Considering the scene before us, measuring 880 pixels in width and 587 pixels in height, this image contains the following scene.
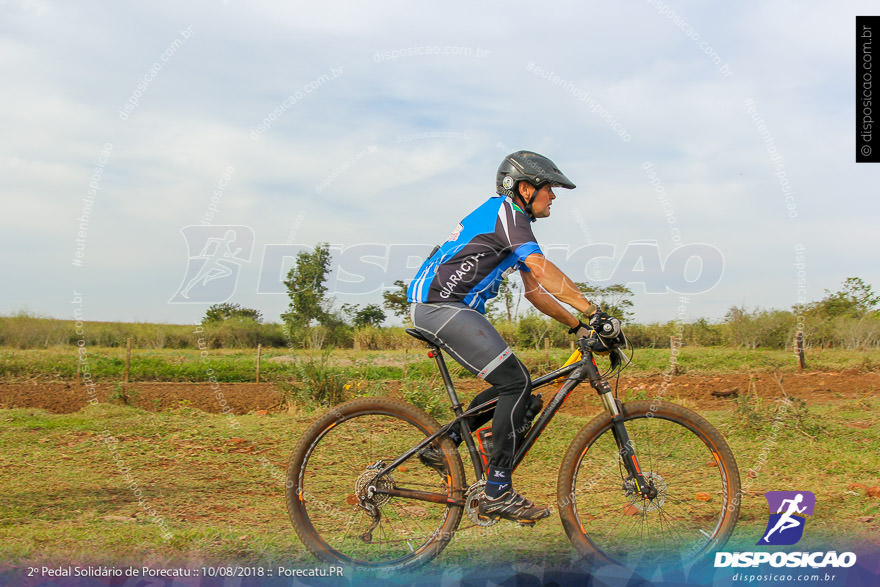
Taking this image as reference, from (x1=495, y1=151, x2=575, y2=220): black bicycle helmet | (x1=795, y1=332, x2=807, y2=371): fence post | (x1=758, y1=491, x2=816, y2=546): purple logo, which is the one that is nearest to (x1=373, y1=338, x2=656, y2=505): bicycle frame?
(x1=495, y1=151, x2=575, y2=220): black bicycle helmet

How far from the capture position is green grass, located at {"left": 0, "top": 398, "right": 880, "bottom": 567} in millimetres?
4301

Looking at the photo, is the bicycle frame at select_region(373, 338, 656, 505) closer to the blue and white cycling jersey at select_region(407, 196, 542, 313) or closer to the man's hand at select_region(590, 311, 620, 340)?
the man's hand at select_region(590, 311, 620, 340)

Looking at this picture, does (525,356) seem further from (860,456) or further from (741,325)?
(860,456)

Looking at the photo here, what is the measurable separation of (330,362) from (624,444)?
7584mm

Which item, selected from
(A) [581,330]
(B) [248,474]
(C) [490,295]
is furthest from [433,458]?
(B) [248,474]

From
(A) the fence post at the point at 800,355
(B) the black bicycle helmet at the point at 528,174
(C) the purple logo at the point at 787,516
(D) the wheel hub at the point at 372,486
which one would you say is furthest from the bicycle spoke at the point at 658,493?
(A) the fence post at the point at 800,355

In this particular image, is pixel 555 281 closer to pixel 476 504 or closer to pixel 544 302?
pixel 544 302

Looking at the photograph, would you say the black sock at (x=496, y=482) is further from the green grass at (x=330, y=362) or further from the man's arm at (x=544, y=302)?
the green grass at (x=330, y=362)

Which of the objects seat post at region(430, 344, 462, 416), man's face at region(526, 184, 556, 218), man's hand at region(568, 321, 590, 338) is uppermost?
man's face at region(526, 184, 556, 218)

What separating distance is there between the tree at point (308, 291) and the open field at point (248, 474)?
1079 millimetres

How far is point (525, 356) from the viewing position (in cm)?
1722

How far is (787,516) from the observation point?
4543mm

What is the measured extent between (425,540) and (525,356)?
13.3 m

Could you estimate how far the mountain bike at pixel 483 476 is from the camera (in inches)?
154
